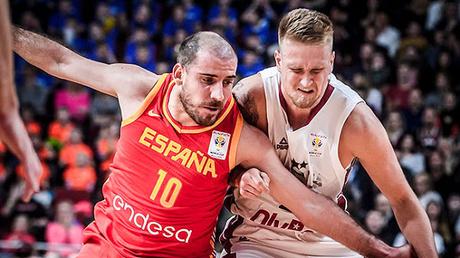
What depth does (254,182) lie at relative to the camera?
4.37 meters

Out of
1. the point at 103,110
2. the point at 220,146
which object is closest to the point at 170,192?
the point at 220,146

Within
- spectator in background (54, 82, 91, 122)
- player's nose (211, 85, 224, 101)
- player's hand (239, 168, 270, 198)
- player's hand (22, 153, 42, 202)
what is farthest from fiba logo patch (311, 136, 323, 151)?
spectator in background (54, 82, 91, 122)

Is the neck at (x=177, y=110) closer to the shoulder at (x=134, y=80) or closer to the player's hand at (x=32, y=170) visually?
the shoulder at (x=134, y=80)

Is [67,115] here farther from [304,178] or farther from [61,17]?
[304,178]

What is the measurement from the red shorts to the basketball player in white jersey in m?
0.81

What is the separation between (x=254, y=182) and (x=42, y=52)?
152 centimetres

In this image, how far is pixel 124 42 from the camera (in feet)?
44.0

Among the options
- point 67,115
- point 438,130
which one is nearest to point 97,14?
point 67,115

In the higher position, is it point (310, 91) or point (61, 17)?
point (310, 91)

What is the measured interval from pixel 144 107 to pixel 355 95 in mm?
1213

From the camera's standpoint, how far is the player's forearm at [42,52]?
488 centimetres

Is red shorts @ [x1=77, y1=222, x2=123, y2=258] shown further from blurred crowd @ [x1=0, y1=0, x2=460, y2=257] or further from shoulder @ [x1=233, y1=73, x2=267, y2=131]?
blurred crowd @ [x1=0, y1=0, x2=460, y2=257]

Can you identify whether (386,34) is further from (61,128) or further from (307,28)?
(307,28)

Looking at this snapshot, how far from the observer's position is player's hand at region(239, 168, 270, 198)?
4352mm
